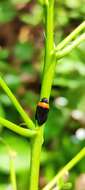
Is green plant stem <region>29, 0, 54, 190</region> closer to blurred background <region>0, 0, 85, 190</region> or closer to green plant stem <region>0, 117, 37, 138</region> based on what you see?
green plant stem <region>0, 117, 37, 138</region>

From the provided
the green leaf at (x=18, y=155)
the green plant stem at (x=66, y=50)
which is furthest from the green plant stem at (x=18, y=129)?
the green leaf at (x=18, y=155)

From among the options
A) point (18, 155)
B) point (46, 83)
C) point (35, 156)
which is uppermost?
point (46, 83)

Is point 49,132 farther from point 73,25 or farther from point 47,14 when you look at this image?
point 47,14

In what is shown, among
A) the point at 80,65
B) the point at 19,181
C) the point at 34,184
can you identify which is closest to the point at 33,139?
the point at 34,184

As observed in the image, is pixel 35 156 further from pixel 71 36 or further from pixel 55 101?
pixel 55 101

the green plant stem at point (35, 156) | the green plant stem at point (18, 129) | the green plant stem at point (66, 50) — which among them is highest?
the green plant stem at point (66, 50)

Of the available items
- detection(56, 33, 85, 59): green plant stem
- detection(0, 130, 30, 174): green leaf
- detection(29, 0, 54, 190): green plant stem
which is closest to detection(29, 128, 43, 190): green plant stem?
detection(29, 0, 54, 190): green plant stem

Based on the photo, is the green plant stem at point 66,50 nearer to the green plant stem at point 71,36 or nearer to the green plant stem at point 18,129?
the green plant stem at point 71,36

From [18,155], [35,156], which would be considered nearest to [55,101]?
[18,155]
